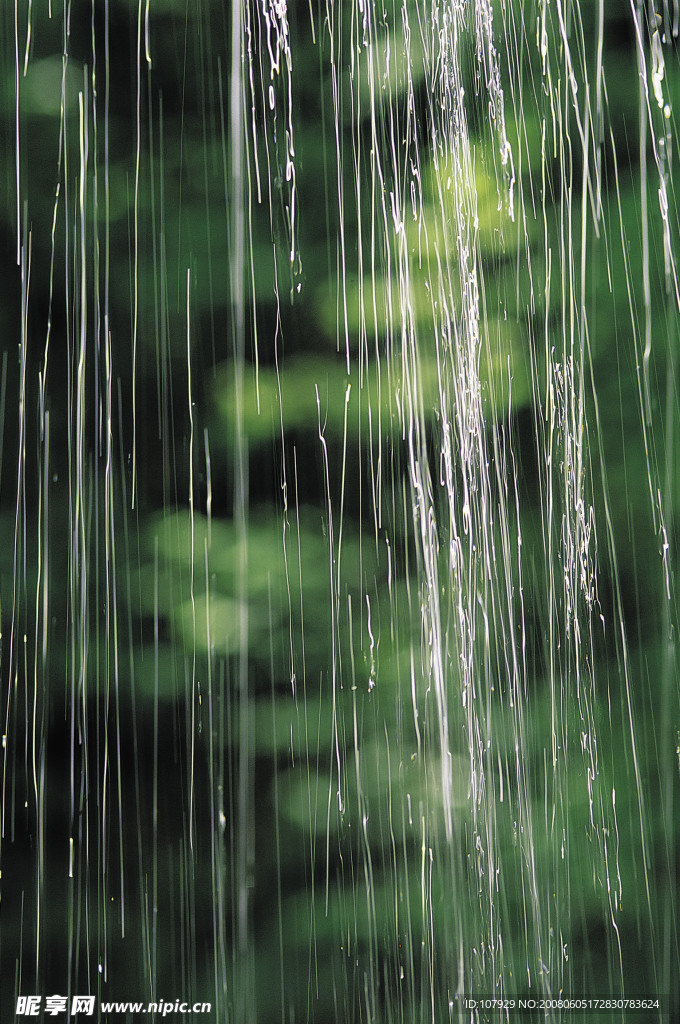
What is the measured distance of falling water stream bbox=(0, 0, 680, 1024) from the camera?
1358mm

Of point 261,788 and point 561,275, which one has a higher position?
point 561,275

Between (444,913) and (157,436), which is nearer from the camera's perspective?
(444,913)

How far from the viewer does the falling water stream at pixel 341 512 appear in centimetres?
136

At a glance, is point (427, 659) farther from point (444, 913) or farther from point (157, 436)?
point (157, 436)

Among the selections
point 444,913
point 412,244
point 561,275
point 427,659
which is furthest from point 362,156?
point 444,913

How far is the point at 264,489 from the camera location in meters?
1.42

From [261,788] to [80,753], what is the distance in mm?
303

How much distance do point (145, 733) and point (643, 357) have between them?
1.03 m

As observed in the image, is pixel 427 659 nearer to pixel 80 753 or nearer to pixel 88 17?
pixel 80 753

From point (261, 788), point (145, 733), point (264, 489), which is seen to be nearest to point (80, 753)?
point (145, 733)

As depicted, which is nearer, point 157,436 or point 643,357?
point 643,357

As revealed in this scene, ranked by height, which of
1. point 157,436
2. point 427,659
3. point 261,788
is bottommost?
point 261,788

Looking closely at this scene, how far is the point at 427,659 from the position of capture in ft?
4.57

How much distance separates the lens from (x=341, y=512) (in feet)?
4.73
